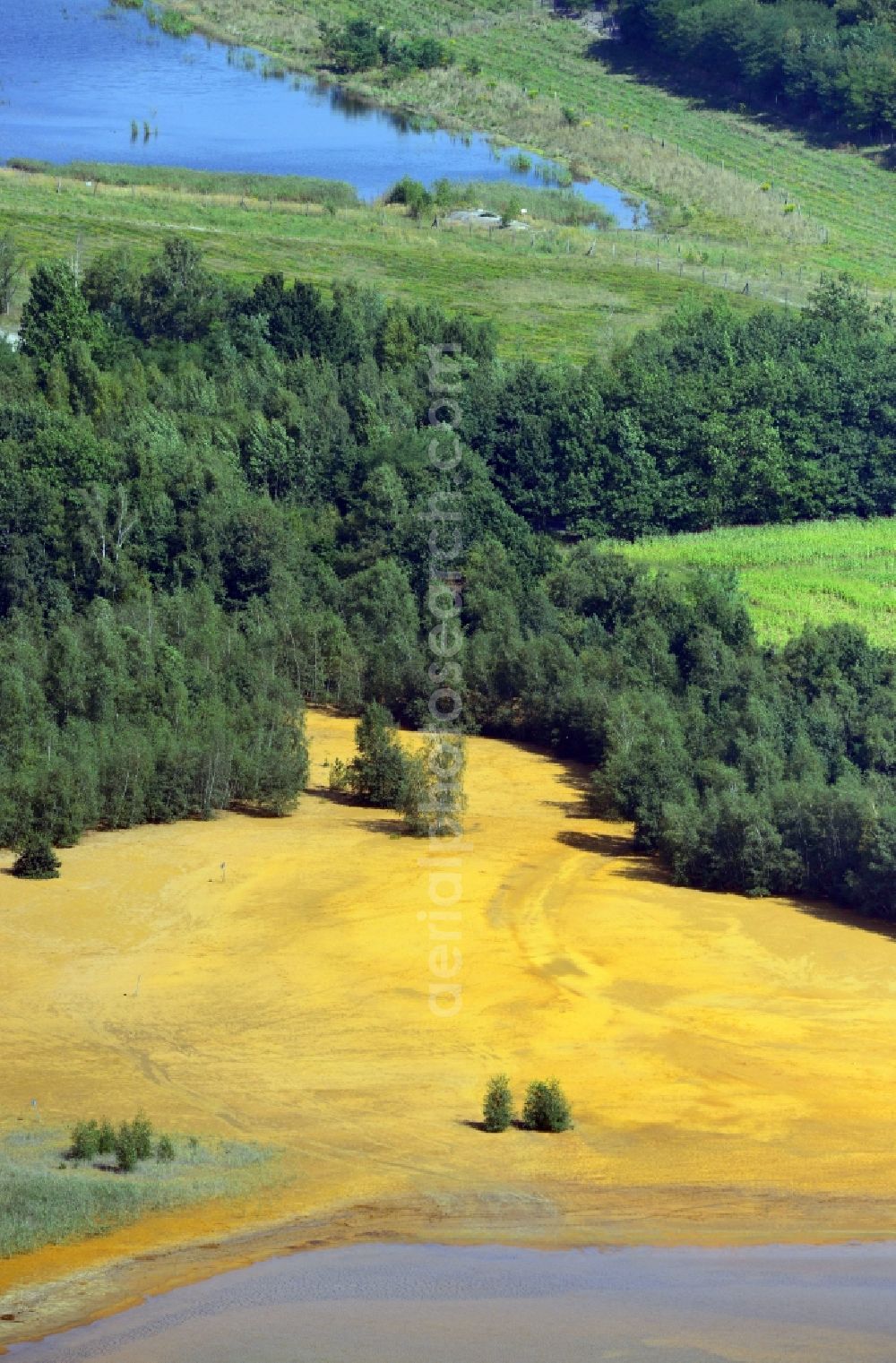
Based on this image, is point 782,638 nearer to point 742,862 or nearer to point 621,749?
point 621,749

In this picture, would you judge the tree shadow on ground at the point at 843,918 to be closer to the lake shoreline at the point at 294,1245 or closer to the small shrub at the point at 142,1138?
the lake shoreline at the point at 294,1245

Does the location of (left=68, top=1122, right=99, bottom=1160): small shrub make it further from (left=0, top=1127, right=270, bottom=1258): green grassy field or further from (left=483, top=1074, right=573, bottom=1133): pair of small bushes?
(left=483, top=1074, right=573, bottom=1133): pair of small bushes

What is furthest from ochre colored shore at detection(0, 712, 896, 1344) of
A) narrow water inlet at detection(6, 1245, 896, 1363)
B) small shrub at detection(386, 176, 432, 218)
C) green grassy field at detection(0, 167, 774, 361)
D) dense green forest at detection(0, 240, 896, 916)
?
small shrub at detection(386, 176, 432, 218)

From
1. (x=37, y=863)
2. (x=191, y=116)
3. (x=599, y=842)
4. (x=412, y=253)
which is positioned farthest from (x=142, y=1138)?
(x=191, y=116)

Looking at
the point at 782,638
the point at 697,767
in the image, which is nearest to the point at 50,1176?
the point at 697,767

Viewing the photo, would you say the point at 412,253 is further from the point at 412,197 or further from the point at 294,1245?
the point at 294,1245

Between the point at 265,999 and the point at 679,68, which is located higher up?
the point at 679,68
